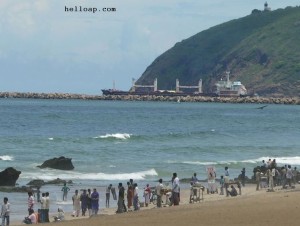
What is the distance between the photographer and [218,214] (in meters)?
27.8

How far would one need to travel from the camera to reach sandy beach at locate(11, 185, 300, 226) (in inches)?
1037

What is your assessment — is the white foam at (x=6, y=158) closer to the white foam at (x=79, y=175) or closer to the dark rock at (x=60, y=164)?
the dark rock at (x=60, y=164)

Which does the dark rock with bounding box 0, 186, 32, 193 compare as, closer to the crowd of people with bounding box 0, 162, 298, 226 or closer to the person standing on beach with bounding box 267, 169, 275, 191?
the crowd of people with bounding box 0, 162, 298, 226

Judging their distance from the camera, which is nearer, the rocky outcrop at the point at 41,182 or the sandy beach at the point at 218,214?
the sandy beach at the point at 218,214

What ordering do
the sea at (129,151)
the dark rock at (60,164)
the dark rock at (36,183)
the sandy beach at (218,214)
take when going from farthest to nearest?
1. the dark rock at (60,164)
2. the sea at (129,151)
3. the dark rock at (36,183)
4. the sandy beach at (218,214)

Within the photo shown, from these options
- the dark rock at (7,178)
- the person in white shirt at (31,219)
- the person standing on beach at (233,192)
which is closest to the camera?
the person in white shirt at (31,219)

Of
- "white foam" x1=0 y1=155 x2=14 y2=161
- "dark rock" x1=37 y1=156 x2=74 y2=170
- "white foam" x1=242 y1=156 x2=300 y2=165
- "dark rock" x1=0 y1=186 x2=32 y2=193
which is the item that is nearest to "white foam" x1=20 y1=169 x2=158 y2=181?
"dark rock" x1=37 y1=156 x2=74 y2=170

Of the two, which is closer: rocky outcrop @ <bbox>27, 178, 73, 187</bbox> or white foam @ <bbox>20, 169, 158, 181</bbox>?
rocky outcrop @ <bbox>27, 178, 73, 187</bbox>

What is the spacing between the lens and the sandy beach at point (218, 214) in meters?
26.3

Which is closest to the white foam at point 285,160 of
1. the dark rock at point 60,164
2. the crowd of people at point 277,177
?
the dark rock at point 60,164

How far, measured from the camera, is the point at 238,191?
125 ft

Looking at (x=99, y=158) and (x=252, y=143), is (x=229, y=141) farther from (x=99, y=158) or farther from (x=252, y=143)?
(x=99, y=158)

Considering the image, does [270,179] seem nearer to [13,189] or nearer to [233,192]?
[233,192]

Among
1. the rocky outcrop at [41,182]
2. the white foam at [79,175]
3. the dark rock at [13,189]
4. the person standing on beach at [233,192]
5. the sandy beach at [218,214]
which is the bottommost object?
the white foam at [79,175]
